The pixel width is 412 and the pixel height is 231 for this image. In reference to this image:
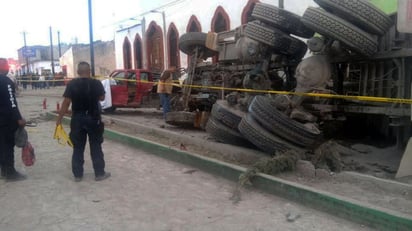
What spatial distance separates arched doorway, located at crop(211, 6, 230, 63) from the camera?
18.7m

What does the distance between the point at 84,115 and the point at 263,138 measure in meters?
2.49

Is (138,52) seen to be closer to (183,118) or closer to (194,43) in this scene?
(194,43)

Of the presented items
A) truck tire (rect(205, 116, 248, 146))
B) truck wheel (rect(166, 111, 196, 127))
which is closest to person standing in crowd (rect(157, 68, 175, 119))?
truck wheel (rect(166, 111, 196, 127))

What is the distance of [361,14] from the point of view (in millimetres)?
6070

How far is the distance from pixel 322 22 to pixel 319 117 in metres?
1.53

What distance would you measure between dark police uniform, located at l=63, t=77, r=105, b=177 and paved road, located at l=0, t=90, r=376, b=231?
12.1 inches

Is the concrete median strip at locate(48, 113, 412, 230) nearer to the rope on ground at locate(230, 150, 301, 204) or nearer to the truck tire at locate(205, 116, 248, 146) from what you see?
the rope on ground at locate(230, 150, 301, 204)

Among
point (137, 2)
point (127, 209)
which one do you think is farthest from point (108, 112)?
point (137, 2)

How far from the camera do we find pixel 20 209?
16.4 ft

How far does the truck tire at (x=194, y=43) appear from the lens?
11148 mm

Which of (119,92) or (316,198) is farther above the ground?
(119,92)

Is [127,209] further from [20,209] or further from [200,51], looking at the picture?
[200,51]

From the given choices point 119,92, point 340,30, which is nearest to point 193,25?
point 119,92

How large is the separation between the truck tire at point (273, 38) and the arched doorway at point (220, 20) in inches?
427
